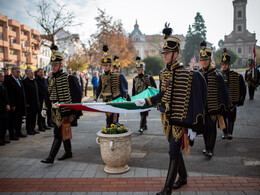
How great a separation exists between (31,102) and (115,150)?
17.8 feet

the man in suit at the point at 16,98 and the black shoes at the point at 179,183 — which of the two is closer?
the black shoes at the point at 179,183

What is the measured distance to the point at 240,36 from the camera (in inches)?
4296

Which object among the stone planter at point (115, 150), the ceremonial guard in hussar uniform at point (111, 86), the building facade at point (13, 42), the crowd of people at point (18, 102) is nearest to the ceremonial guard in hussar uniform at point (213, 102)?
the stone planter at point (115, 150)

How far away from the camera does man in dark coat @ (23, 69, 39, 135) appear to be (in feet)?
29.9

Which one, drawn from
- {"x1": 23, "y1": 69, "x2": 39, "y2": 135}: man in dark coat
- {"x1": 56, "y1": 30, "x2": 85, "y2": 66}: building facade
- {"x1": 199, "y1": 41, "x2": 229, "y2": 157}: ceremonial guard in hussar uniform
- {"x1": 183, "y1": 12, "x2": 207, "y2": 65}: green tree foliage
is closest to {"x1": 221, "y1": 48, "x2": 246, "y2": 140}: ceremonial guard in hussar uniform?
{"x1": 199, "y1": 41, "x2": 229, "y2": 157}: ceremonial guard in hussar uniform

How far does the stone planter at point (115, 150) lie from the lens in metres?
5.09

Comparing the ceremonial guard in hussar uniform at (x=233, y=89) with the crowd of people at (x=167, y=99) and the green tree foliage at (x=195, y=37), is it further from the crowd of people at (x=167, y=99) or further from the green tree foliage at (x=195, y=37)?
the green tree foliage at (x=195, y=37)

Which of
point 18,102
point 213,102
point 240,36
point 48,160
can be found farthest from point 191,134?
Result: point 240,36

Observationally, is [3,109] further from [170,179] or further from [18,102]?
[170,179]

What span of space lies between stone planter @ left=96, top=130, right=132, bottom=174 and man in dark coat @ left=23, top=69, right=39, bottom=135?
489 cm

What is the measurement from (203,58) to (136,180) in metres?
3.34

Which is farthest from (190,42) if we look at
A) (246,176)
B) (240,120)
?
(246,176)

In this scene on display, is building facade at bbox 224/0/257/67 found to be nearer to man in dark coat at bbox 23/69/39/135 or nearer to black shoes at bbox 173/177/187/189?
man in dark coat at bbox 23/69/39/135

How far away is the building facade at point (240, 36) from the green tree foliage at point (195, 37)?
2888 centimetres
